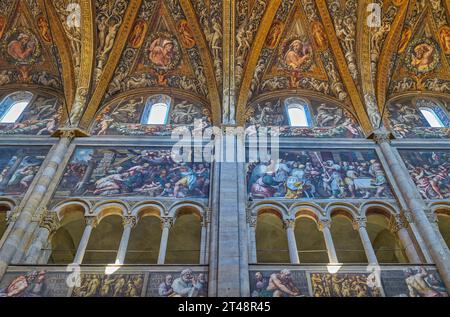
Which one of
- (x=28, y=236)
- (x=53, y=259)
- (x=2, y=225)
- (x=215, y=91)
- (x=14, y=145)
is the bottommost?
(x=28, y=236)

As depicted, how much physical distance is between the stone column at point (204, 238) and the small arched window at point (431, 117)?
326 inches

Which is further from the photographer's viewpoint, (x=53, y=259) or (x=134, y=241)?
(x=134, y=241)

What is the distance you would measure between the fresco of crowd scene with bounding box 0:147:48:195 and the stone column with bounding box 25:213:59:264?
136cm

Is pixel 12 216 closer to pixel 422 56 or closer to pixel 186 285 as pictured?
pixel 186 285

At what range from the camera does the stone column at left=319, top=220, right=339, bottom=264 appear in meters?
9.20

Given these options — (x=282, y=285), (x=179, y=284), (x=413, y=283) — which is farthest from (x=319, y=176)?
(x=179, y=284)

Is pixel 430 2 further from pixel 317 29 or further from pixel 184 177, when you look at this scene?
pixel 184 177

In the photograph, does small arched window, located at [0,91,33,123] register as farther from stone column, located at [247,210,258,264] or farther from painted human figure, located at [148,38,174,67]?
stone column, located at [247,210,258,264]

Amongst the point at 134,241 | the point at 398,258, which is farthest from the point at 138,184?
the point at 398,258

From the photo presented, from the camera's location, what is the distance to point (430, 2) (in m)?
14.6

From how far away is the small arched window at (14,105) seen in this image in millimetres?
13829

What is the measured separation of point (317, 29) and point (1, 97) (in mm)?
11006

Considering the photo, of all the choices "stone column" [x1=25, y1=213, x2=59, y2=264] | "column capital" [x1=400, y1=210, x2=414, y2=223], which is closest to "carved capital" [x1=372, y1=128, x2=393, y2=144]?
"column capital" [x1=400, y1=210, x2=414, y2=223]
